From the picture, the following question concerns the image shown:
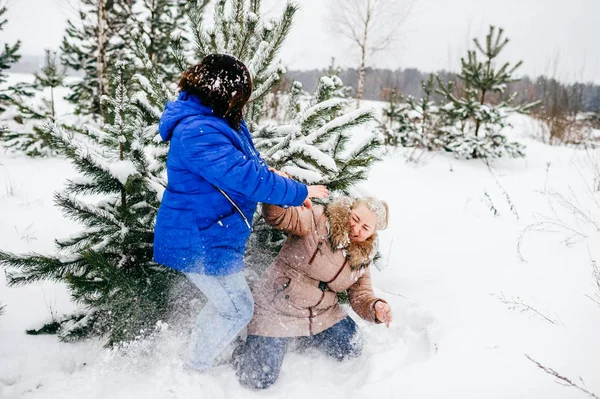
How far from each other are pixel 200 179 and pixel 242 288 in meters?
0.72

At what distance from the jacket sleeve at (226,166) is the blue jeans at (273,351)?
1.15 m

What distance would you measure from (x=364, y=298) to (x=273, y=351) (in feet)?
2.42

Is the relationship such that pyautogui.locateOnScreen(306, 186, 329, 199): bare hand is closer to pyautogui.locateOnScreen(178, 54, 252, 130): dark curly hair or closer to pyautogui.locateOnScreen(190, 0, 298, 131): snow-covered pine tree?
pyautogui.locateOnScreen(178, 54, 252, 130): dark curly hair

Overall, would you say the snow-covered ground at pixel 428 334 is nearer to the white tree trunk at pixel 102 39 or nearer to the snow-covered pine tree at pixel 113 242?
the snow-covered pine tree at pixel 113 242

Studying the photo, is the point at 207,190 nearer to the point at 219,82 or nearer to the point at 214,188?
the point at 214,188

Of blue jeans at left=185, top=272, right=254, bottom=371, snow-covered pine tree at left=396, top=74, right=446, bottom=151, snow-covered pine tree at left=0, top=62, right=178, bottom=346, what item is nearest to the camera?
snow-covered pine tree at left=0, top=62, right=178, bottom=346

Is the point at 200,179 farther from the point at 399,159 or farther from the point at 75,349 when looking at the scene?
the point at 399,159

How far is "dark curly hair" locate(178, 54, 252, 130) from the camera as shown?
1.71 metres

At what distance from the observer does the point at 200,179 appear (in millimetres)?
1810

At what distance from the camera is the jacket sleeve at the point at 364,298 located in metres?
2.46

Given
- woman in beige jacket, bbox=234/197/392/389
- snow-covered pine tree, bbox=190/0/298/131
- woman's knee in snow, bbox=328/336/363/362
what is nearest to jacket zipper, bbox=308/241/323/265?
woman in beige jacket, bbox=234/197/392/389

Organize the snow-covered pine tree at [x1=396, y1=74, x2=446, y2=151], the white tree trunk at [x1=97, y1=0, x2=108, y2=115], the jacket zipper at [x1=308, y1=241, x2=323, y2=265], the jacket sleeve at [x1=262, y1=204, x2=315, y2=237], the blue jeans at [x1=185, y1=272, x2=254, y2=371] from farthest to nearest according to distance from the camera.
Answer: the snow-covered pine tree at [x1=396, y1=74, x2=446, y2=151] < the white tree trunk at [x1=97, y1=0, x2=108, y2=115] < the jacket zipper at [x1=308, y1=241, x2=323, y2=265] < the jacket sleeve at [x1=262, y1=204, x2=315, y2=237] < the blue jeans at [x1=185, y1=272, x2=254, y2=371]

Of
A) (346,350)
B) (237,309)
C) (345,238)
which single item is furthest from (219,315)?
(346,350)

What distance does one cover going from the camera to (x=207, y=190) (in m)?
1.82
